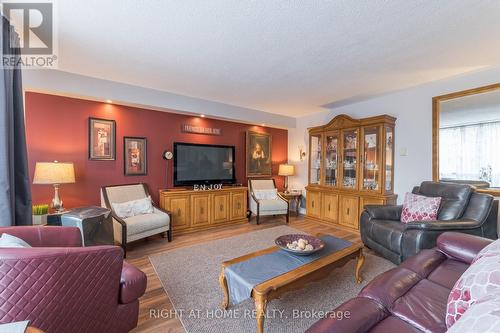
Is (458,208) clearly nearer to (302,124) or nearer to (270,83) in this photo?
(270,83)

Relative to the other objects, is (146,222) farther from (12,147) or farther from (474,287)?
(474,287)

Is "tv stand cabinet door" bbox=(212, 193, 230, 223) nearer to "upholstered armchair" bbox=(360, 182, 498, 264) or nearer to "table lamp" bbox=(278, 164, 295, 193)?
"table lamp" bbox=(278, 164, 295, 193)

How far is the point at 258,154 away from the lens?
5.15m

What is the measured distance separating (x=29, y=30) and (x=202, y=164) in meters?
2.82

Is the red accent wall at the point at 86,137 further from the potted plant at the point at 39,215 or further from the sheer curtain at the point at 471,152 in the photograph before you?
the sheer curtain at the point at 471,152

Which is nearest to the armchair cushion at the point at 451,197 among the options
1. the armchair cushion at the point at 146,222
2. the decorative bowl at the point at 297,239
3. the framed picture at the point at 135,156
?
the decorative bowl at the point at 297,239

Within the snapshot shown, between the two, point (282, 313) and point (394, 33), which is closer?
point (282, 313)

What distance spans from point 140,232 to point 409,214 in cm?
358

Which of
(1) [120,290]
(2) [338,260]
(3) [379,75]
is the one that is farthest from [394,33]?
(1) [120,290]

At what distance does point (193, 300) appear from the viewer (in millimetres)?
1946

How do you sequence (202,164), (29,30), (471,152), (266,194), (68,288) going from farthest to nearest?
1. (266,194)
2. (202,164)
3. (471,152)
4. (29,30)
5. (68,288)

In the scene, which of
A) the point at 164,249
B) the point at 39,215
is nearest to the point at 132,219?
the point at 164,249

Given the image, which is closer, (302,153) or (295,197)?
(295,197)

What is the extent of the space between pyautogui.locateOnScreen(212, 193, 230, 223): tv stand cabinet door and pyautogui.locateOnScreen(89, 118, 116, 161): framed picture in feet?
6.07
